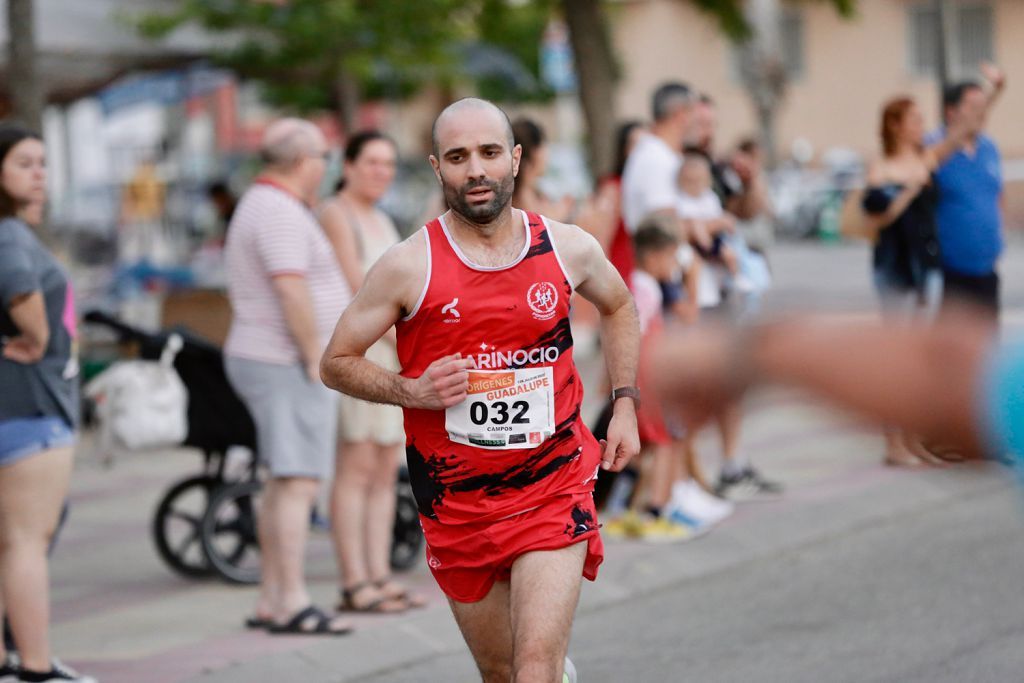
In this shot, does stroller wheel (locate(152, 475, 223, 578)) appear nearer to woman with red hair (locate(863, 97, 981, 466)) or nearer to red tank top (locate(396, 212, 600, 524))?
red tank top (locate(396, 212, 600, 524))

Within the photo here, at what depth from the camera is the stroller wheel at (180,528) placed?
791 cm

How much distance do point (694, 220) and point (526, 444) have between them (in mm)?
5088

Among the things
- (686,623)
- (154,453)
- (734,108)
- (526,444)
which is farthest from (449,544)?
(734,108)

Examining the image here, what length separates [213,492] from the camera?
310 inches

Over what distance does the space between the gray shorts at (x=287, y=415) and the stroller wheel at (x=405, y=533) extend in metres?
1.21

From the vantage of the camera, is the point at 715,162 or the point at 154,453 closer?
the point at 715,162

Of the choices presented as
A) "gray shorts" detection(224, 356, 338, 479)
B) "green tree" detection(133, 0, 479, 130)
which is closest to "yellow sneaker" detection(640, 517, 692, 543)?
"gray shorts" detection(224, 356, 338, 479)

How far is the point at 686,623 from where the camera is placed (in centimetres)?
704

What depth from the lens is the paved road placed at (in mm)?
6223

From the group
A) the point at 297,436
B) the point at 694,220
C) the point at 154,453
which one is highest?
the point at 694,220

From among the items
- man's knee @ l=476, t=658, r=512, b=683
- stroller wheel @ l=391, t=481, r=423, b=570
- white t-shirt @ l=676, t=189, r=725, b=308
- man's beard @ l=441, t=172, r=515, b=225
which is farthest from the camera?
white t-shirt @ l=676, t=189, r=725, b=308

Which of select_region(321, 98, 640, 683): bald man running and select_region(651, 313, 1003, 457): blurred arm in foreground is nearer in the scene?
select_region(651, 313, 1003, 457): blurred arm in foreground

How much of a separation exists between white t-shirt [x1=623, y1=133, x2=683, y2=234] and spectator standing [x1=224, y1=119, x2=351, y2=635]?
2718 millimetres

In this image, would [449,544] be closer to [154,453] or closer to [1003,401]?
[1003,401]
